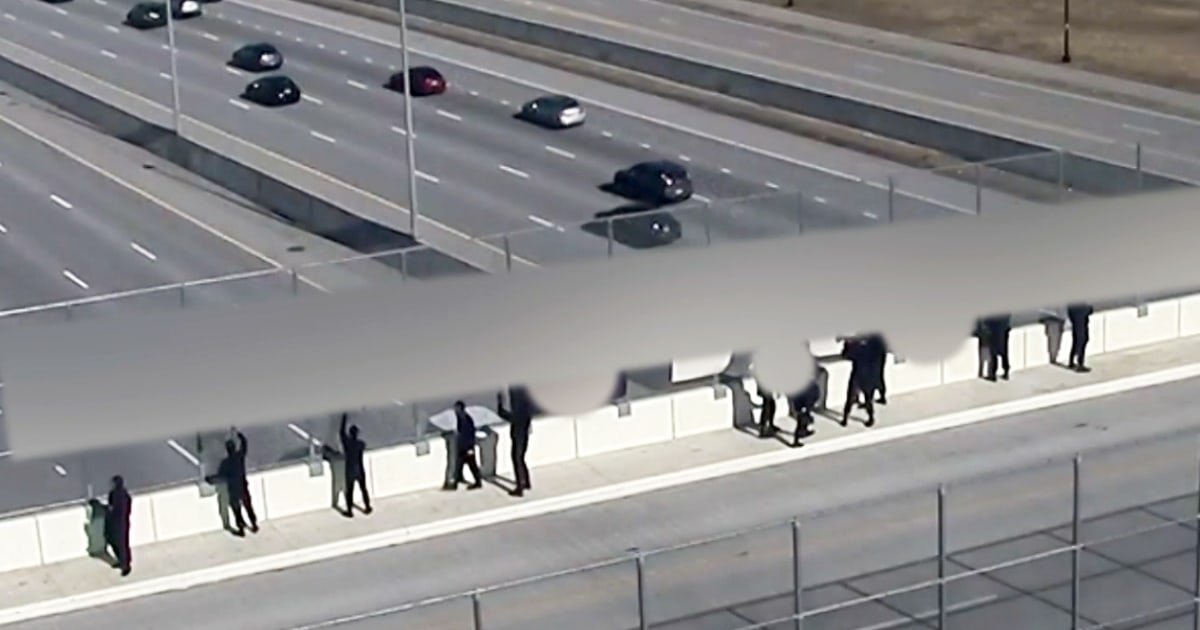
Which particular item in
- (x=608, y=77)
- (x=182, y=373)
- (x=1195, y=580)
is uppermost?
(x=182, y=373)

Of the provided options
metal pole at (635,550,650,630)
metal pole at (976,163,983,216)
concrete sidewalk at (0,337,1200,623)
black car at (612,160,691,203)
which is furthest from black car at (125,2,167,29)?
metal pole at (635,550,650,630)

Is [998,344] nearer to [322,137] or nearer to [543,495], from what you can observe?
[543,495]

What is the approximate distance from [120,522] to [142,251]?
10793mm

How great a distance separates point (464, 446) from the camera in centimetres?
1248

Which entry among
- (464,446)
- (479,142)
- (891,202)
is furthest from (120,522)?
(479,142)

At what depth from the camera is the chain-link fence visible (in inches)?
328

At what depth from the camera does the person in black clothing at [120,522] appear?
37.1 feet

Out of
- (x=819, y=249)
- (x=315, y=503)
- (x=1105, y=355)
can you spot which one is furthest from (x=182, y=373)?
(x=1105, y=355)

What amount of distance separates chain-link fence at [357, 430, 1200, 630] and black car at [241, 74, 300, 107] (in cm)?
2106

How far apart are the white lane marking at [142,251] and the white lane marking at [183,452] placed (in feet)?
29.1

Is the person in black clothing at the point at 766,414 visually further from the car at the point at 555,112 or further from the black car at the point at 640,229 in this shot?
the car at the point at 555,112

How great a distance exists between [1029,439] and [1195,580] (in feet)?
15.8

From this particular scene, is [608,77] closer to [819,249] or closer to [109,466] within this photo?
[109,466]

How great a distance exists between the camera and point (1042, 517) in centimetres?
903
